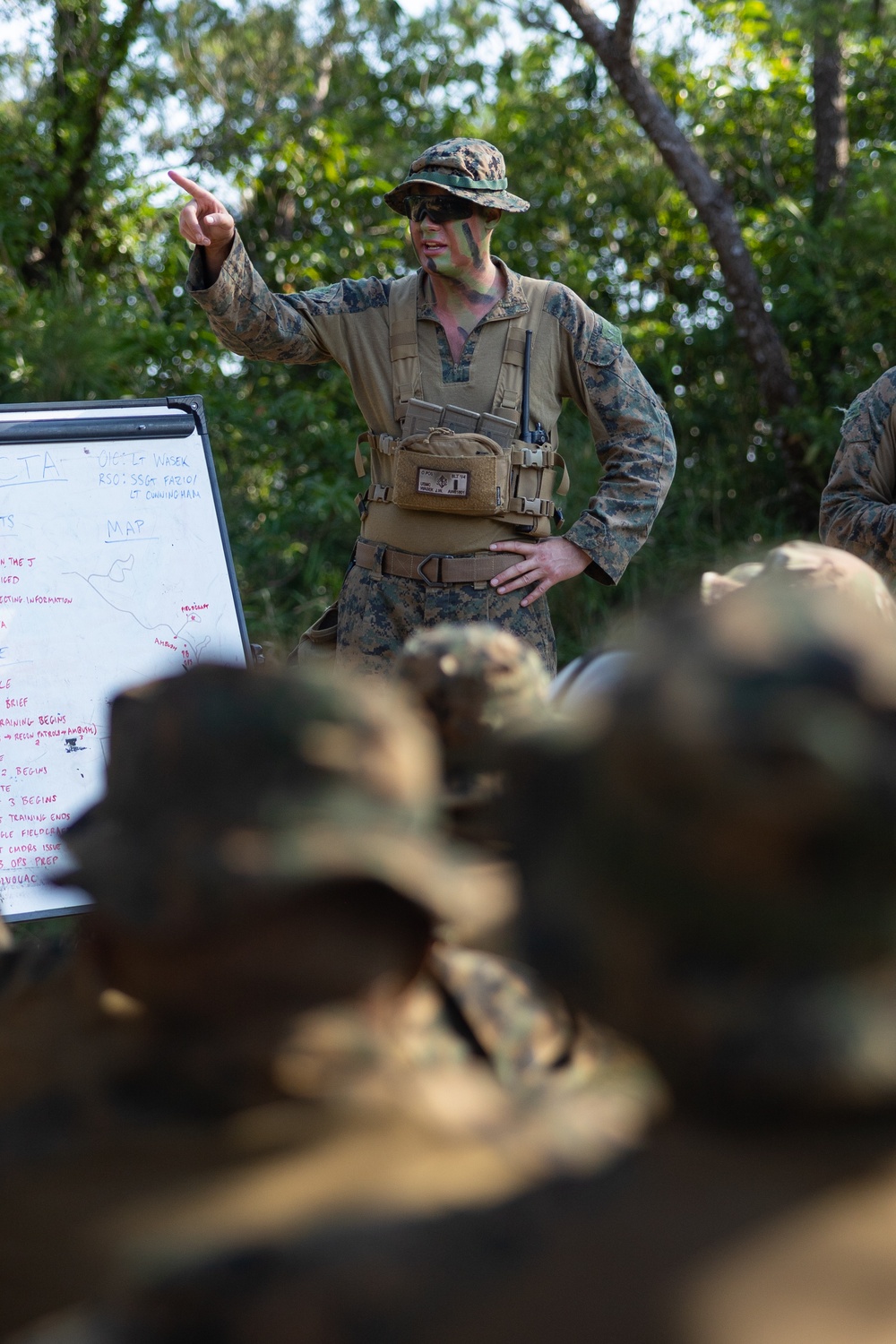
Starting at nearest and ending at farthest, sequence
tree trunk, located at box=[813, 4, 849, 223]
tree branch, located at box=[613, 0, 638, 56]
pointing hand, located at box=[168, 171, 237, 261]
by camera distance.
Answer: pointing hand, located at box=[168, 171, 237, 261] → tree branch, located at box=[613, 0, 638, 56] → tree trunk, located at box=[813, 4, 849, 223]

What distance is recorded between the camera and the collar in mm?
3338

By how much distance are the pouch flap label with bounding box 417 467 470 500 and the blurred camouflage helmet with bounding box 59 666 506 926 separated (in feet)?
8.48

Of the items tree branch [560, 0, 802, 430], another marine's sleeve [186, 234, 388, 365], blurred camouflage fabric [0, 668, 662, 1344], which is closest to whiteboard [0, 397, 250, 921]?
another marine's sleeve [186, 234, 388, 365]

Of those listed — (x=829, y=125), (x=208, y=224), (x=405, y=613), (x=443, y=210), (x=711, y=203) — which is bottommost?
(x=405, y=613)

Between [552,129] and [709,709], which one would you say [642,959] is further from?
[552,129]

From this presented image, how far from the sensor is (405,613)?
10.8ft

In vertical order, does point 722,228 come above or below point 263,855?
above

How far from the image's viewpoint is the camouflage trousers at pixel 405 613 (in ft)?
10.8

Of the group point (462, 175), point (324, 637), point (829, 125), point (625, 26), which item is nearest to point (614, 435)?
point (462, 175)

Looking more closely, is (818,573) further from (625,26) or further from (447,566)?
(625,26)

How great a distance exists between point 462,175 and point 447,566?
95cm

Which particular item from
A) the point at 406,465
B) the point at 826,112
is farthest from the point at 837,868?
the point at 826,112

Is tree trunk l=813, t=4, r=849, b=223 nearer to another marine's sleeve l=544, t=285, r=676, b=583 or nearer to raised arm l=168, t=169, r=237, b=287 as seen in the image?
another marine's sleeve l=544, t=285, r=676, b=583

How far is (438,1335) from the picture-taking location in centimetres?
49
